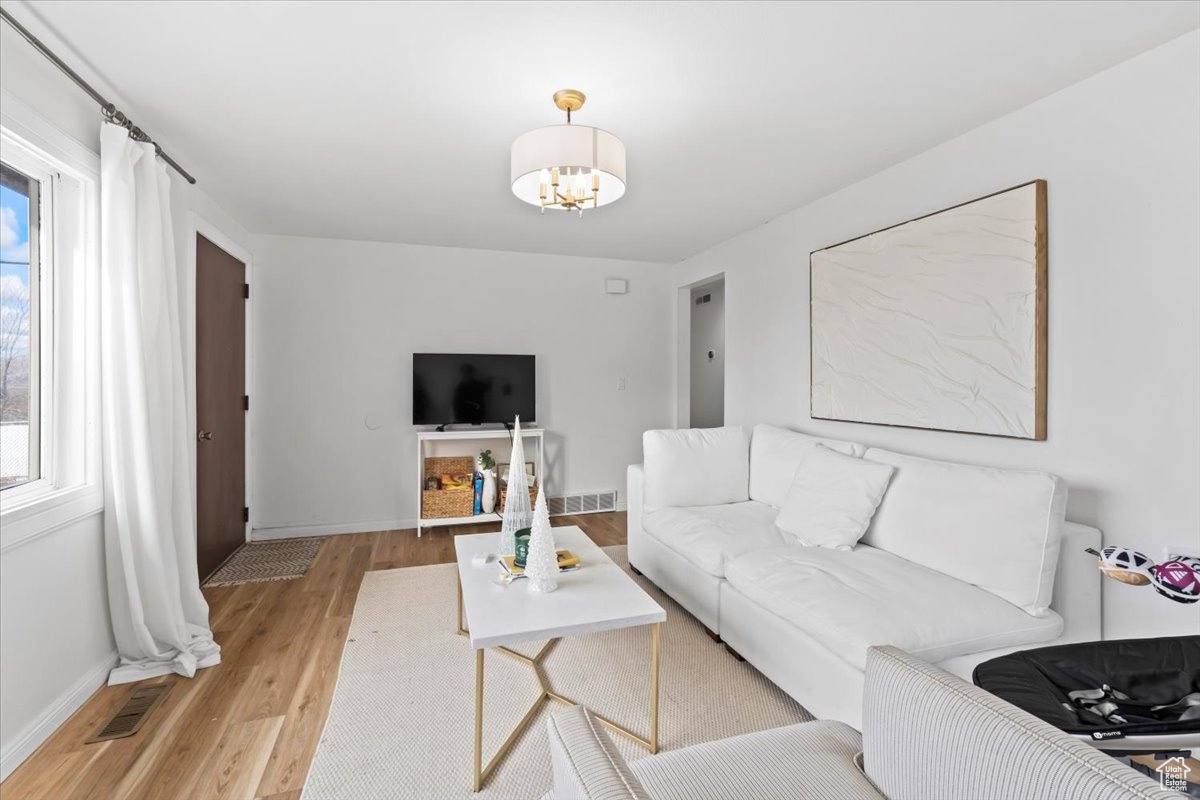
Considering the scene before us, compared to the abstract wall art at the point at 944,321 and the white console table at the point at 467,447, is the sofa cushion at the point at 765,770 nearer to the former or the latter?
the abstract wall art at the point at 944,321

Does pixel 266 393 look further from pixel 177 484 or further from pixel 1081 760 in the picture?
pixel 1081 760

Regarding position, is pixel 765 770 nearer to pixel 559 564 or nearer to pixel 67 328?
pixel 559 564

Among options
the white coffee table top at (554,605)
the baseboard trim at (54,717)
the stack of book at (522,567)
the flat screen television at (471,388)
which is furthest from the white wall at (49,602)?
the flat screen television at (471,388)

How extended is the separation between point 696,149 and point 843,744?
7.87 feet

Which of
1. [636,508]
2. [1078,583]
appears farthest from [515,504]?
[1078,583]

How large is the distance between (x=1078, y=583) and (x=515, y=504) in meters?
2.09

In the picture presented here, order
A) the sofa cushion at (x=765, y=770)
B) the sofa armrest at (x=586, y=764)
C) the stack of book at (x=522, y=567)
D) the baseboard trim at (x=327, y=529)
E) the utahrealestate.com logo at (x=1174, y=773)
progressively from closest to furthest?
1. the sofa armrest at (x=586, y=764)
2. the utahrealestate.com logo at (x=1174, y=773)
3. the sofa cushion at (x=765, y=770)
4. the stack of book at (x=522, y=567)
5. the baseboard trim at (x=327, y=529)

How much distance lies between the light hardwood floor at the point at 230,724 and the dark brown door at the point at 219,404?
564 mm

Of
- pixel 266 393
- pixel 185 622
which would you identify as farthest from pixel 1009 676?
pixel 266 393

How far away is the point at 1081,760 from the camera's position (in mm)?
805

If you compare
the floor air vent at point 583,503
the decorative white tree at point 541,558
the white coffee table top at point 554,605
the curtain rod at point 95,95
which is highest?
the curtain rod at point 95,95

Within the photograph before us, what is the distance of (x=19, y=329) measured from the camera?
1909 mm

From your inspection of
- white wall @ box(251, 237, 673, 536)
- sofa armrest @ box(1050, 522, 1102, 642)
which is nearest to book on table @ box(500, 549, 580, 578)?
sofa armrest @ box(1050, 522, 1102, 642)

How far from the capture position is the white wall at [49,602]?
168 centimetres
